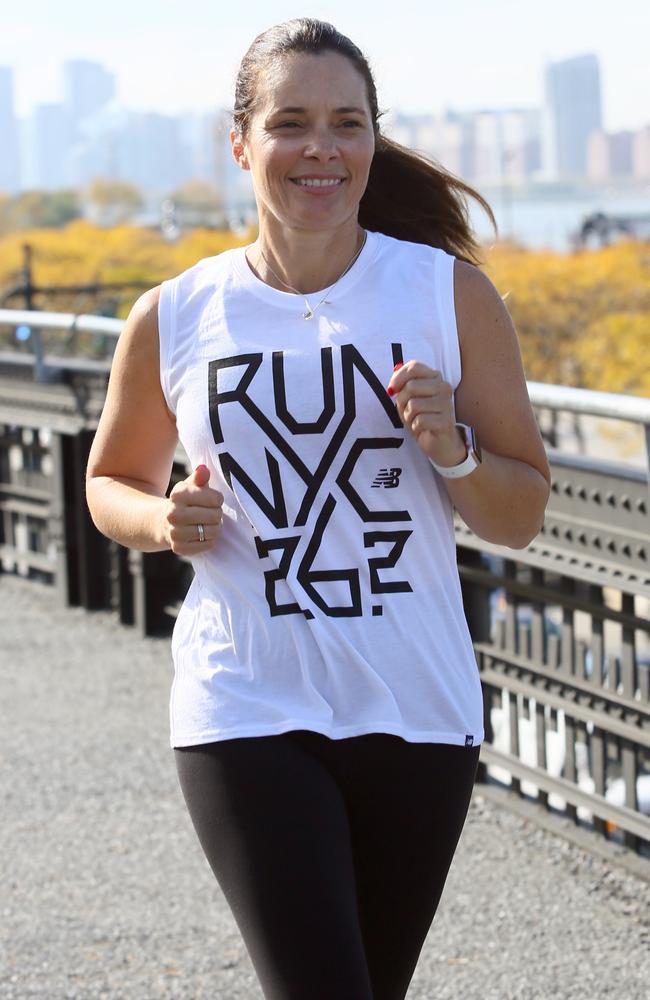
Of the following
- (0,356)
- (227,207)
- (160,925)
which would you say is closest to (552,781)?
(160,925)

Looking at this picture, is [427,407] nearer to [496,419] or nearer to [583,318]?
[496,419]

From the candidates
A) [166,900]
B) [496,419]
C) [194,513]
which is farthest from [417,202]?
[166,900]

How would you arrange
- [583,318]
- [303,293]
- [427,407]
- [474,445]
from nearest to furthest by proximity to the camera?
[427,407], [474,445], [303,293], [583,318]

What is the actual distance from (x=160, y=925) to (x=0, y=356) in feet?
14.4

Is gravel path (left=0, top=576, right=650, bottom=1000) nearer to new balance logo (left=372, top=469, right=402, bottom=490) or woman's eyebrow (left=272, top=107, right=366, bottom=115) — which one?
new balance logo (left=372, top=469, right=402, bottom=490)

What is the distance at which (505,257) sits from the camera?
51844 mm

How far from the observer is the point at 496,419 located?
237cm

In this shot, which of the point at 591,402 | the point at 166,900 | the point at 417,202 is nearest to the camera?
the point at 417,202

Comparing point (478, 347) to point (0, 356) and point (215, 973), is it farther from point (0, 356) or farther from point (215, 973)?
point (0, 356)

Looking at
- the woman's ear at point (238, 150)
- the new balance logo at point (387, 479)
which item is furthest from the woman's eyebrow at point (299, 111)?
the new balance logo at point (387, 479)

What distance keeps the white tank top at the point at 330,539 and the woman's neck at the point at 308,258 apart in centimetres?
5

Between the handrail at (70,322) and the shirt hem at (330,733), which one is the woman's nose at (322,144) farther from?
the handrail at (70,322)

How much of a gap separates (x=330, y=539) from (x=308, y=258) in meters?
0.48

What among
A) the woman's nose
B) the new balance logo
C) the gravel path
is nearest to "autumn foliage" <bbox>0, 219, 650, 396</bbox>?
the gravel path
